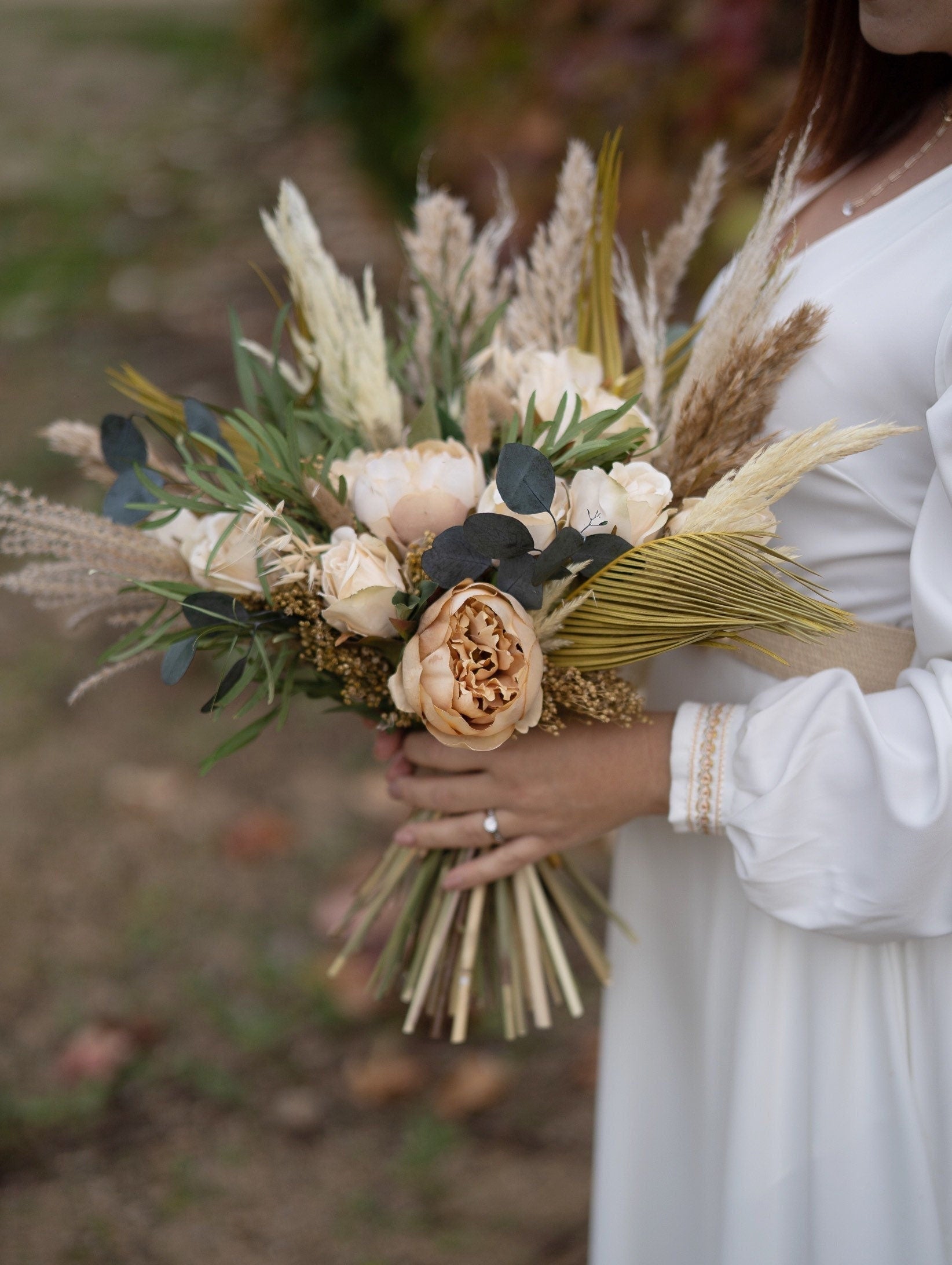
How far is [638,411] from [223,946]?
195cm

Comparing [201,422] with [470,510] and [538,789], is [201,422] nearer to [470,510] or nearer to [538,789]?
[470,510]

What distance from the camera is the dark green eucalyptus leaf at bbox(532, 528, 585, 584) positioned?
953 mm

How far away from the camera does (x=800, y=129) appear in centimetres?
135

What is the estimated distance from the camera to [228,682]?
3.61 feet

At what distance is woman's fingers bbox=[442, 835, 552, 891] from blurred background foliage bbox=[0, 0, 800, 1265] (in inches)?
33.3

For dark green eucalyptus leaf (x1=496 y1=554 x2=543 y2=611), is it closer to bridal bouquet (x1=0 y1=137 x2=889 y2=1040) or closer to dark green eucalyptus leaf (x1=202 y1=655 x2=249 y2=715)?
bridal bouquet (x1=0 y1=137 x2=889 y2=1040)

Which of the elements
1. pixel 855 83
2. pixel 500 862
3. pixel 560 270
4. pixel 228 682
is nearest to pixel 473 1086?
pixel 500 862

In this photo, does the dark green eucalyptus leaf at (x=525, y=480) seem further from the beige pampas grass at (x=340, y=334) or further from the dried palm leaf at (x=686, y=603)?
the beige pampas grass at (x=340, y=334)

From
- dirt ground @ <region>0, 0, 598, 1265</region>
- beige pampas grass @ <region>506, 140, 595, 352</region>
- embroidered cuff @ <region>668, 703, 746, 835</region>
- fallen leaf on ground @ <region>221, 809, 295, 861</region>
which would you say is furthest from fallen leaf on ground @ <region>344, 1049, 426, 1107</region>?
beige pampas grass @ <region>506, 140, 595, 352</region>

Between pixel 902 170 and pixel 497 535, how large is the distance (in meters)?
0.67

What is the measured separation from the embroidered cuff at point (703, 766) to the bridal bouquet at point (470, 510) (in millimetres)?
55

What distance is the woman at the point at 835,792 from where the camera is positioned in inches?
39.2

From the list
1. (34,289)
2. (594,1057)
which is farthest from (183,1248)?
(34,289)

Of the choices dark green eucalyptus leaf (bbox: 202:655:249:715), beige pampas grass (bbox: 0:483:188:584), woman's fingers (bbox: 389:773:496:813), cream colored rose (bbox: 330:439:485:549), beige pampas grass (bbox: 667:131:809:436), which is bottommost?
woman's fingers (bbox: 389:773:496:813)
